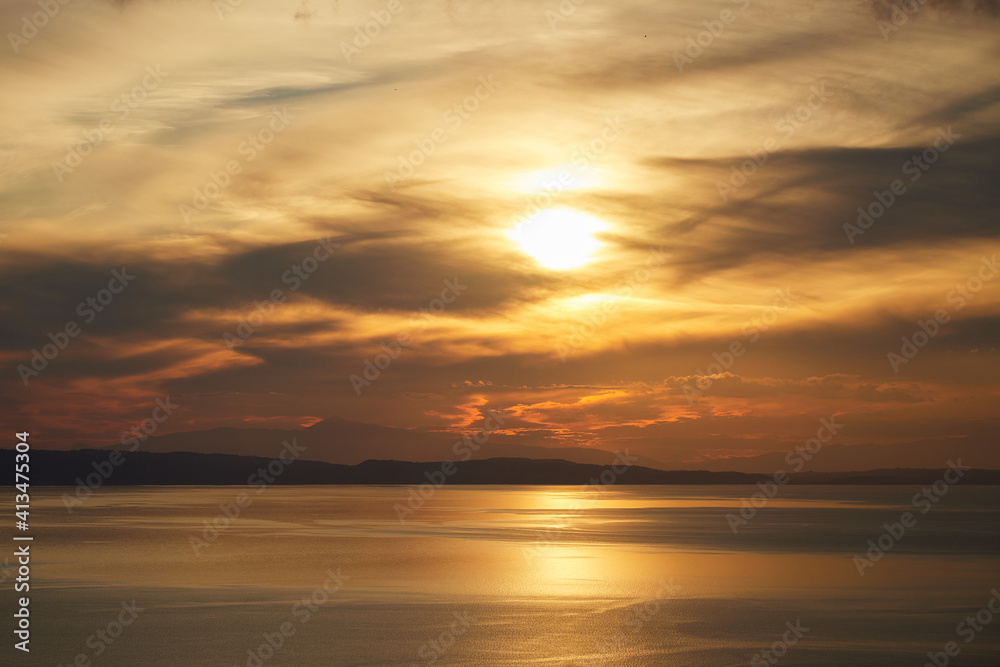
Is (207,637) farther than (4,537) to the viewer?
No

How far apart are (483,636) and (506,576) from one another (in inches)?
341

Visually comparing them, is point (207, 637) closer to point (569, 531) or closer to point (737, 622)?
point (737, 622)

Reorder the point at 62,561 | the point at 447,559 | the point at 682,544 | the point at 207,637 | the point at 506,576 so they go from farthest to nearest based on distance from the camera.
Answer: the point at 682,544, the point at 447,559, the point at 62,561, the point at 506,576, the point at 207,637

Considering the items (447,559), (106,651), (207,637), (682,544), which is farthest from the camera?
(682,544)

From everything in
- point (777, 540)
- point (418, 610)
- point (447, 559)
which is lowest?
point (418, 610)

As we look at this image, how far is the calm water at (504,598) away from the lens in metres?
16.9

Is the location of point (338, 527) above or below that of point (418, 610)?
above

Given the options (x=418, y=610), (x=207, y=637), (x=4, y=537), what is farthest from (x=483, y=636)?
(x=4, y=537)

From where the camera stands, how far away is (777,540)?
39.9m

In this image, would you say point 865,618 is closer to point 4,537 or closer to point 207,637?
point 207,637

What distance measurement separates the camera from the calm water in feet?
55.4

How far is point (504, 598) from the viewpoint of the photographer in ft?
74.2

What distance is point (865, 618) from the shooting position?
20359 mm

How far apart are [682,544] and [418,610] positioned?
19.5 m
